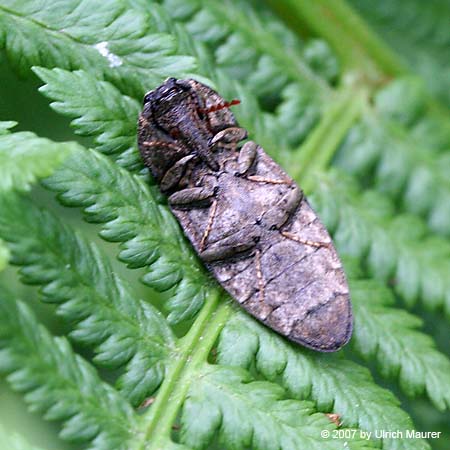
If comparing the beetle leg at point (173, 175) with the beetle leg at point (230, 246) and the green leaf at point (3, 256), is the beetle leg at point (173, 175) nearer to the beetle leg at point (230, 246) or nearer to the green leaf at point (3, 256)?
the beetle leg at point (230, 246)

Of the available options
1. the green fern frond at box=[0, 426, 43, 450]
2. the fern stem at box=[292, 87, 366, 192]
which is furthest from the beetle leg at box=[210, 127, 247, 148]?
the green fern frond at box=[0, 426, 43, 450]

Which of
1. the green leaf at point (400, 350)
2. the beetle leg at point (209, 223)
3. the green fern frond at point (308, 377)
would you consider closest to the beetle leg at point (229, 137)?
the beetle leg at point (209, 223)

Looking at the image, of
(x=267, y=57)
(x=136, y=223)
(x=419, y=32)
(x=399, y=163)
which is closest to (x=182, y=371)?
(x=136, y=223)

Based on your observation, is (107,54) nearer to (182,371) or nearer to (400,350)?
(182,371)

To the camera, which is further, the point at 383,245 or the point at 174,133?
the point at 383,245

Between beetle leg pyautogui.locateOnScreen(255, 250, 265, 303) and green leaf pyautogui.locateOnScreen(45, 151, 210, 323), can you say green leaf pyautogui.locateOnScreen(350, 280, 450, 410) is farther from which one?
green leaf pyautogui.locateOnScreen(45, 151, 210, 323)

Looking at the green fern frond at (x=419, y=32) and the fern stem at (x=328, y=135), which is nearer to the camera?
the fern stem at (x=328, y=135)
